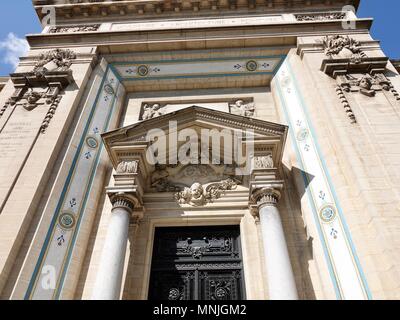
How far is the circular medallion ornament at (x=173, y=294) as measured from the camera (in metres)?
7.07

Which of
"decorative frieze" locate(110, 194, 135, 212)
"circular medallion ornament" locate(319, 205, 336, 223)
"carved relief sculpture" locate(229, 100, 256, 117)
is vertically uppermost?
"carved relief sculpture" locate(229, 100, 256, 117)

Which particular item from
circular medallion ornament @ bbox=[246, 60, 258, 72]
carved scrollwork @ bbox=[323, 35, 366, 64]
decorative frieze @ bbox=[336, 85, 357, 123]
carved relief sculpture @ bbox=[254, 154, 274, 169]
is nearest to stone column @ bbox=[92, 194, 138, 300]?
carved relief sculpture @ bbox=[254, 154, 274, 169]

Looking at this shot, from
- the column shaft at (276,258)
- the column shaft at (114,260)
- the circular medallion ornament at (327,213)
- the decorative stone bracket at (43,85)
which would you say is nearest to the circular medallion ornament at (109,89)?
the decorative stone bracket at (43,85)

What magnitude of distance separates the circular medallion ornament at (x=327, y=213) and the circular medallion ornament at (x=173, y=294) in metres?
3.52

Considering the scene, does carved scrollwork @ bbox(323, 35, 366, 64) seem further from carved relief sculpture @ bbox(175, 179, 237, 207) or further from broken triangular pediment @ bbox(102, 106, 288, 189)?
carved relief sculpture @ bbox(175, 179, 237, 207)

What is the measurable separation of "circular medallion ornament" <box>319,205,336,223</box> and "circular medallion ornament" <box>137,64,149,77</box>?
735cm

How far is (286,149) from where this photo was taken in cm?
907

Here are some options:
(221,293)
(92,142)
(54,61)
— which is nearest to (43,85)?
(54,61)

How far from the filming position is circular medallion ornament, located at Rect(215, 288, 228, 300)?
704 centimetres

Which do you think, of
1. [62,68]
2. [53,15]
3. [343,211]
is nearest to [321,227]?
[343,211]

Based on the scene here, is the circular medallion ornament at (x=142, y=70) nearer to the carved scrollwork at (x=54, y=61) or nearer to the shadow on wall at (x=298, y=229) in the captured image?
the carved scrollwork at (x=54, y=61)

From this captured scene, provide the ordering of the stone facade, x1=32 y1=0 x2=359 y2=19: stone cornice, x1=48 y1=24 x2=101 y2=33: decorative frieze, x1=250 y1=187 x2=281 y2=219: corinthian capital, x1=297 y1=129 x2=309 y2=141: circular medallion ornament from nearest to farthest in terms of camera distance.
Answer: the stone facade → x1=250 y1=187 x2=281 y2=219: corinthian capital → x1=297 y1=129 x2=309 y2=141: circular medallion ornament → x1=48 y1=24 x2=101 y2=33: decorative frieze → x1=32 y1=0 x2=359 y2=19: stone cornice

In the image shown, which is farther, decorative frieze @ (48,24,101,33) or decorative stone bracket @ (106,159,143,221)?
decorative frieze @ (48,24,101,33)

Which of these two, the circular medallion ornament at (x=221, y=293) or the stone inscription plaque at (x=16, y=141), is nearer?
the circular medallion ornament at (x=221, y=293)
